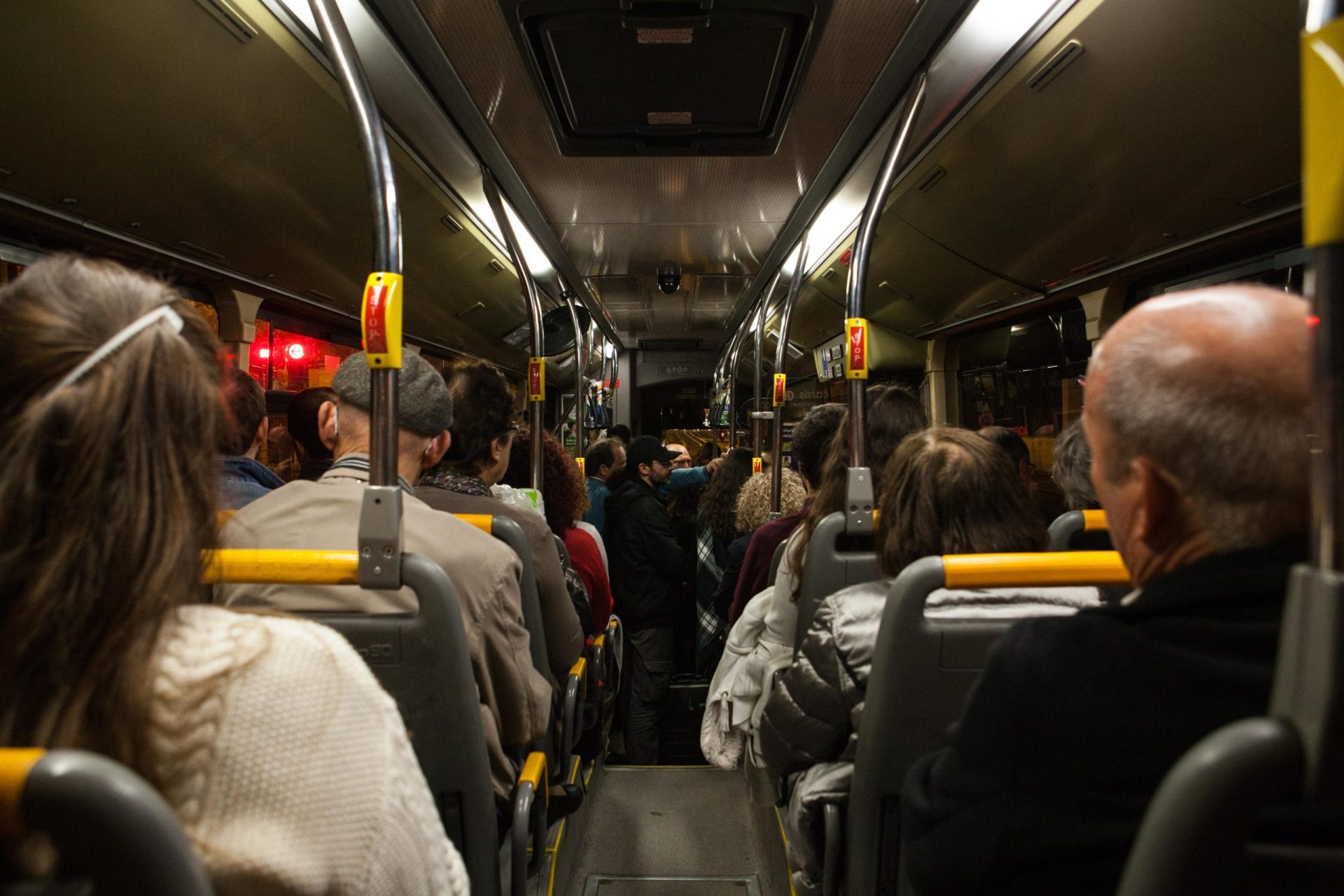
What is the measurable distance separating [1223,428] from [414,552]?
1.23m

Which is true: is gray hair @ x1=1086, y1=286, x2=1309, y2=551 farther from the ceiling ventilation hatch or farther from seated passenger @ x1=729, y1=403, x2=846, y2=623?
seated passenger @ x1=729, y1=403, x2=846, y2=623

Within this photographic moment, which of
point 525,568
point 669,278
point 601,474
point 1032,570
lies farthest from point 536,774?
point 669,278

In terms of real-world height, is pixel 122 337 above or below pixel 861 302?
below

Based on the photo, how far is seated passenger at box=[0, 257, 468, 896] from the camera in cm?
67

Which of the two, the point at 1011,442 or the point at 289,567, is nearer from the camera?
the point at 289,567

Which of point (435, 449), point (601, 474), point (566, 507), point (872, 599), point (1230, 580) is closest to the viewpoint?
point (1230, 580)

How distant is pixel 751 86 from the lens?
245cm

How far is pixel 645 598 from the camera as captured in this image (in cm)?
433

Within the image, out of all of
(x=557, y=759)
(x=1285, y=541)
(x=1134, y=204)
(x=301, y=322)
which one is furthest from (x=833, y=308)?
(x=1285, y=541)

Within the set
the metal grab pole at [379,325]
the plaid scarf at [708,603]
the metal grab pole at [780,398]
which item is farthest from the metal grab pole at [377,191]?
the plaid scarf at [708,603]

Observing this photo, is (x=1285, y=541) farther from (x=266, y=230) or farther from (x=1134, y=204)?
(x=266, y=230)

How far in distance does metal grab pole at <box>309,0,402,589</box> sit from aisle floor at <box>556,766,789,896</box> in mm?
1788

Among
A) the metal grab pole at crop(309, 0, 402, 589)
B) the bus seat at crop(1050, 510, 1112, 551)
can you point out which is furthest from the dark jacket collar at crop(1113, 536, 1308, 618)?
the bus seat at crop(1050, 510, 1112, 551)

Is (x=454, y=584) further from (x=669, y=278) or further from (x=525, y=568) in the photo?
(x=669, y=278)
